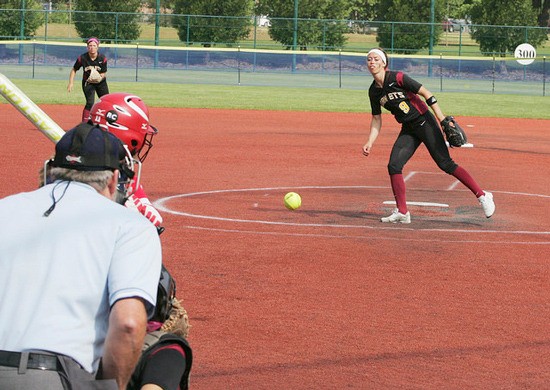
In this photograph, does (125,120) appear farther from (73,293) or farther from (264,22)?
(264,22)

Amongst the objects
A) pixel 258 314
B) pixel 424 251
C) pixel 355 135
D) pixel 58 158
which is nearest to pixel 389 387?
pixel 258 314

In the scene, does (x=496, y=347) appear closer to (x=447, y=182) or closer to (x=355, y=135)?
(x=447, y=182)

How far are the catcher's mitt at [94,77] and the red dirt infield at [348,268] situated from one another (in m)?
2.49

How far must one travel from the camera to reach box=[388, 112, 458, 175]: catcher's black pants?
44.6ft

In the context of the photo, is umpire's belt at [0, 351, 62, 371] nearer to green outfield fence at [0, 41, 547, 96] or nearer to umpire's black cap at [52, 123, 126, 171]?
umpire's black cap at [52, 123, 126, 171]

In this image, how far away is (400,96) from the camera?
1341cm

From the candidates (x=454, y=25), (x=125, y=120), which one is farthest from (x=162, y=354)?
(x=454, y=25)

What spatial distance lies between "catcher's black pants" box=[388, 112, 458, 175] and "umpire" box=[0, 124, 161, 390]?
10026mm

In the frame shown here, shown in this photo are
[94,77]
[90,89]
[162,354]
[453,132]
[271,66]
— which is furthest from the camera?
[271,66]

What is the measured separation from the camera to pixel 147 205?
5656mm

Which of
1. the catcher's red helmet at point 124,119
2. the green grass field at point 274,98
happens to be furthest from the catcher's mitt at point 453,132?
the green grass field at point 274,98

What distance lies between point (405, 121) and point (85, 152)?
10.0m

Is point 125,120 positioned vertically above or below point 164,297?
above

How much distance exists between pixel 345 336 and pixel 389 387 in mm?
1282
